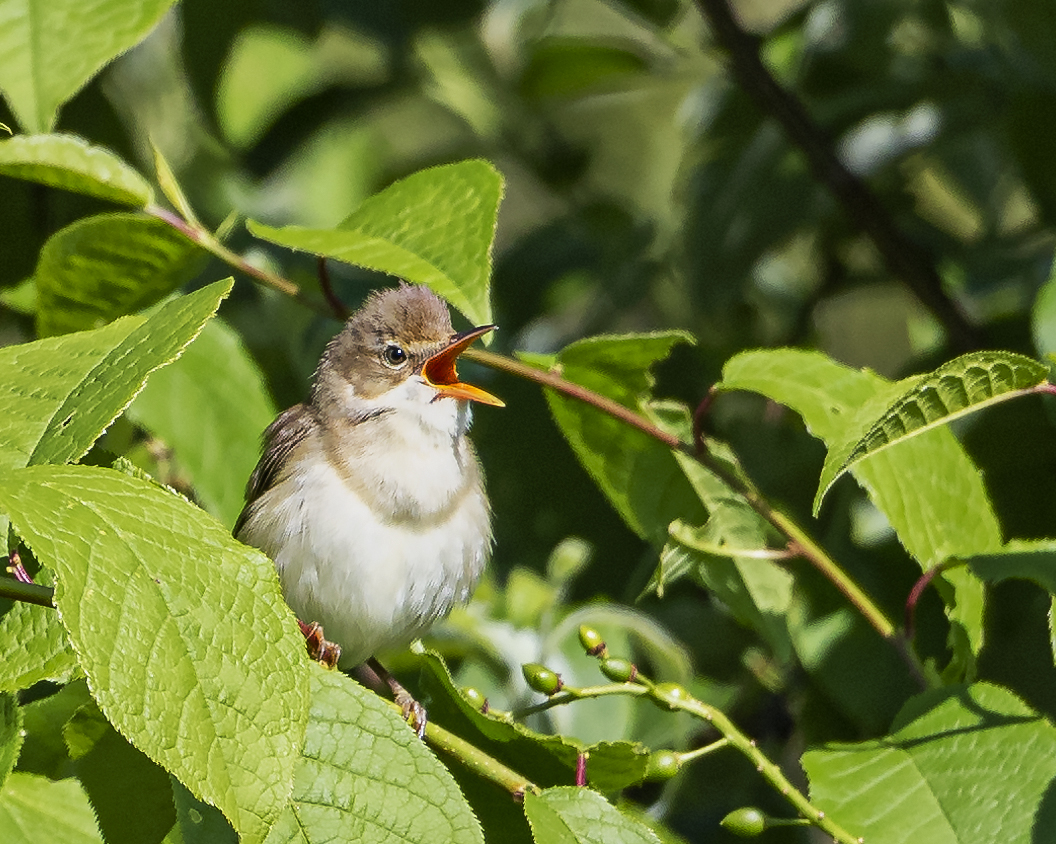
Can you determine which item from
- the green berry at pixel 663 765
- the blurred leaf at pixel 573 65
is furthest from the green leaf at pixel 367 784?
the blurred leaf at pixel 573 65

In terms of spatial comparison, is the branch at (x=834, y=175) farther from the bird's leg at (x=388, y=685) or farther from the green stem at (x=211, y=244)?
the bird's leg at (x=388, y=685)

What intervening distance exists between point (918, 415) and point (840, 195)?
172 cm

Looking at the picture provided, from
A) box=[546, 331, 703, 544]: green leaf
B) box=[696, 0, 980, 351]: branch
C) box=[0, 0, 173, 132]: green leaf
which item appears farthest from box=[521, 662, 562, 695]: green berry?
box=[696, 0, 980, 351]: branch

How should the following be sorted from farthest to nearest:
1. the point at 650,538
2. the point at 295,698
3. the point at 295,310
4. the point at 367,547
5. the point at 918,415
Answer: the point at 295,310 < the point at 367,547 < the point at 650,538 < the point at 918,415 < the point at 295,698

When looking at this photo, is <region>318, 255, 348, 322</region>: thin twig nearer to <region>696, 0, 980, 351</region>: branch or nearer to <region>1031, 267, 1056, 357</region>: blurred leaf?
<region>1031, 267, 1056, 357</region>: blurred leaf

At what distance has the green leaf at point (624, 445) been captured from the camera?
2.36 m

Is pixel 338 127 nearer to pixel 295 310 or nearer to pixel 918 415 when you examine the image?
pixel 295 310

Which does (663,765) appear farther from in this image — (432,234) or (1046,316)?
(1046,316)

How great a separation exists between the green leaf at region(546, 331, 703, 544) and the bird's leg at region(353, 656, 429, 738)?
545 millimetres

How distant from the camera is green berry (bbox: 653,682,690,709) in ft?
6.66

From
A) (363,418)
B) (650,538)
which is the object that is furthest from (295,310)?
(650,538)

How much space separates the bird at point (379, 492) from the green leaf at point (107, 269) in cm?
65

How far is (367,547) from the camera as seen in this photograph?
3.08 m

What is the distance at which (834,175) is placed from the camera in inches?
135
